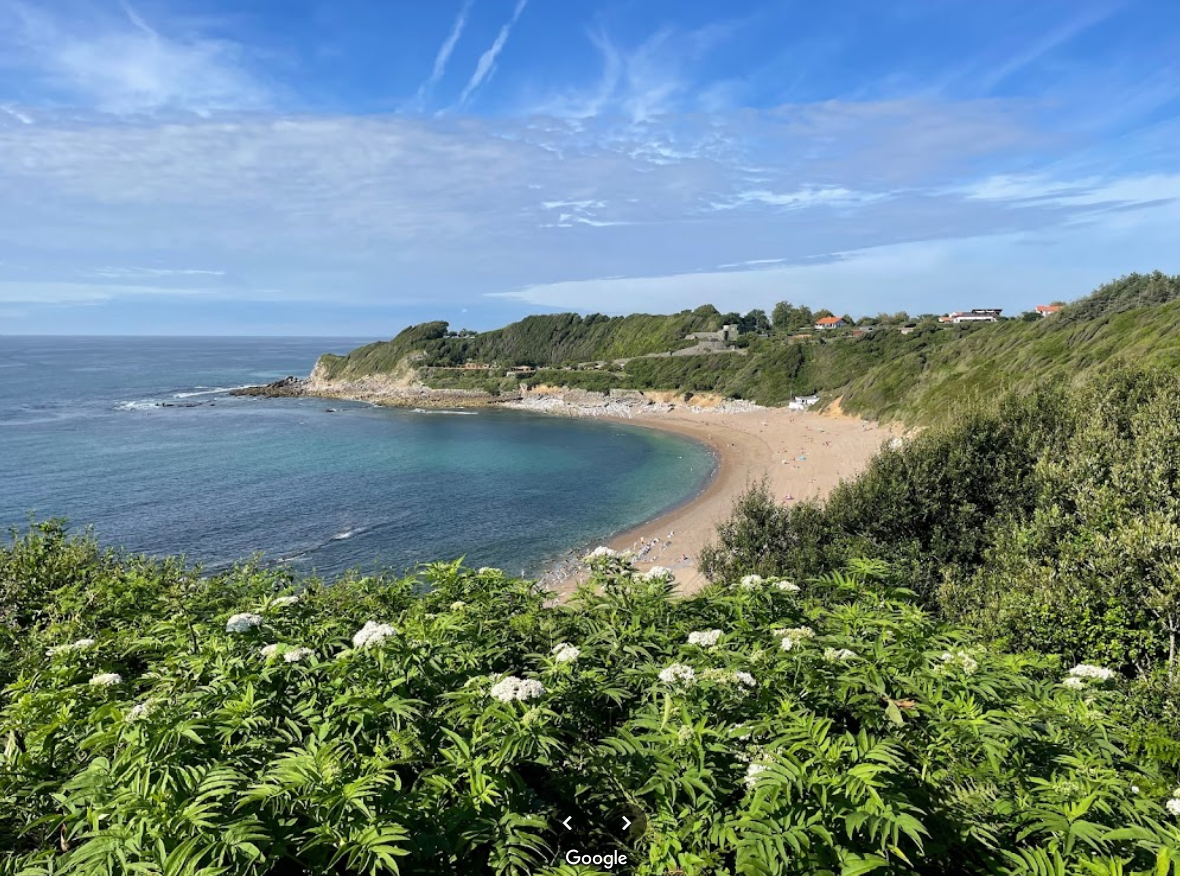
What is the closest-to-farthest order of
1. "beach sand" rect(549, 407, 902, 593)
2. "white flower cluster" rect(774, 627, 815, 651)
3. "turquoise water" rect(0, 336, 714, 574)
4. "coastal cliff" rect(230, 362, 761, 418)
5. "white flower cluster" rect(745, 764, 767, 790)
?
"white flower cluster" rect(745, 764, 767, 790)
"white flower cluster" rect(774, 627, 815, 651)
"beach sand" rect(549, 407, 902, 593)
"turquoise water" rect(0, 336, 714, 574)
"coastal cliff" rect(230, 362, 761, 418)

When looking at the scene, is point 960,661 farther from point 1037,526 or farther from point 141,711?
point 1037,526

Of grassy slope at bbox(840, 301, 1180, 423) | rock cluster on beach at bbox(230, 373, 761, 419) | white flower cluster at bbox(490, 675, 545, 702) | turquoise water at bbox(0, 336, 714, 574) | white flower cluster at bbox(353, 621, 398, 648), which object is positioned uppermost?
grassy slope at bbox(840, 301, 1180, 423)

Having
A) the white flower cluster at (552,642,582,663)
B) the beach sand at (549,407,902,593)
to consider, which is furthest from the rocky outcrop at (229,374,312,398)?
the white flower cluster at (552,642,582,663)

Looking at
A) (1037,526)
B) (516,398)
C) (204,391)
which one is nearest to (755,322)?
(516,398)

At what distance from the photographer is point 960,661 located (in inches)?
174

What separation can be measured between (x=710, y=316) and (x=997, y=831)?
132071mm

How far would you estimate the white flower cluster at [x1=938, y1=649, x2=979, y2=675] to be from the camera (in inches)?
172

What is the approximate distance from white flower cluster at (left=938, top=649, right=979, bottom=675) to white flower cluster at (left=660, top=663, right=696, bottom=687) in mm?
1917

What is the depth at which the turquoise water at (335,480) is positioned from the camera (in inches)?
1288

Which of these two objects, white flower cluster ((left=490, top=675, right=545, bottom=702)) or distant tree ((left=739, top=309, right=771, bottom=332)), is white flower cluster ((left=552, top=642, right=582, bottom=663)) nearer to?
white flower cluster ((left=490, top=675, right=545, bottom=702))

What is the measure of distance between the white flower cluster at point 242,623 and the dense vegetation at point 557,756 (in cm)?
2

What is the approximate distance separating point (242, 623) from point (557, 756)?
2.73 m

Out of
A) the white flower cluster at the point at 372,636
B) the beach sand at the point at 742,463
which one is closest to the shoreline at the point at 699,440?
the beach sand at the point at 742,463

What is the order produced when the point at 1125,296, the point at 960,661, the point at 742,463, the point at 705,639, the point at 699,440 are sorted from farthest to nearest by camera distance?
the point at 699,440
the point at 1125,296
the point at 742,463
the point at 705,639
the point at 960,661
